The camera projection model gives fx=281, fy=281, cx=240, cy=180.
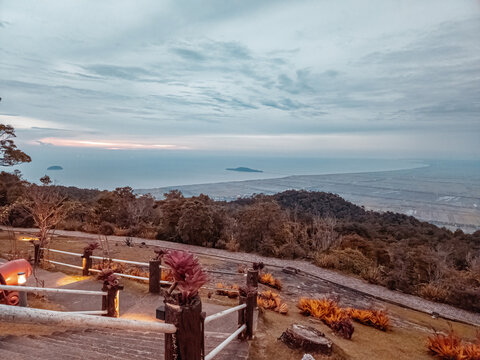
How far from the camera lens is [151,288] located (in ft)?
A: 21.8

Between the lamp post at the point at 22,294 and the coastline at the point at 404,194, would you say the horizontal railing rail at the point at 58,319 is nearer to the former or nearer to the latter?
the lamp post at the point at 22,294

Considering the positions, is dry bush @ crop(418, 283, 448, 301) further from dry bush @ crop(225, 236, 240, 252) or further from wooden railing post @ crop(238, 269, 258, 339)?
wooden railing post @ crop(238, 269, 258, 339)

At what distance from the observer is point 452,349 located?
4.93 meters

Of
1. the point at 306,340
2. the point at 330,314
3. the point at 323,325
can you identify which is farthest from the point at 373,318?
the point at 306,340

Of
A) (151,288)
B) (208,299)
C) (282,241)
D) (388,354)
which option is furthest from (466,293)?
(151,288)

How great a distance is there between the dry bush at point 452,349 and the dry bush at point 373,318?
3.20 ft

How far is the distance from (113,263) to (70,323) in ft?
28.1

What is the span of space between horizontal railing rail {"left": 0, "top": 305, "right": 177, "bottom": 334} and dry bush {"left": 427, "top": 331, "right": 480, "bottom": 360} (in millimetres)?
5725

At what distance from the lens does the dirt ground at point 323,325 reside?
4.49 meters

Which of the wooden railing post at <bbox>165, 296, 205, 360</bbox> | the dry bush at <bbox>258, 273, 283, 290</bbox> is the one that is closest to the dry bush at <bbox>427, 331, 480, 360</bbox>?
the dry bush at <bbox>258, 273, 283, 290</bbox>

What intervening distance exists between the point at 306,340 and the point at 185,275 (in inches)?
133

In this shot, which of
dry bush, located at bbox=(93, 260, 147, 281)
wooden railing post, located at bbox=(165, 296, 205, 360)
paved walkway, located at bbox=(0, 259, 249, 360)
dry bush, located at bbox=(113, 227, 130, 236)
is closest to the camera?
wooden railing post, located at bbox=(165, 296, 205, 360)

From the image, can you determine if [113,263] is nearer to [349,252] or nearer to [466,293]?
[349,252]

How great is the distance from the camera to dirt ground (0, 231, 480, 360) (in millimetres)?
4488
